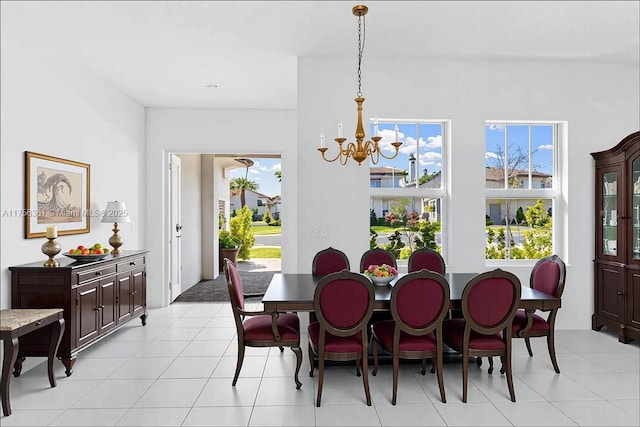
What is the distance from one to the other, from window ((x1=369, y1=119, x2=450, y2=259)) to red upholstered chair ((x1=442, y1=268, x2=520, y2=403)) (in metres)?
1.90

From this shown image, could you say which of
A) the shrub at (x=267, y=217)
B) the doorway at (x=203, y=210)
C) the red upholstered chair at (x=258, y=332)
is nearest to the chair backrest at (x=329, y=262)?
the red upholstered chair at (x=258, y=332)

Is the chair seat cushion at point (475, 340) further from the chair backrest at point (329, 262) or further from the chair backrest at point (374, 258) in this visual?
the chair backrest at point (329, 262)

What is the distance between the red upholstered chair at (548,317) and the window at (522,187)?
50.9 inches

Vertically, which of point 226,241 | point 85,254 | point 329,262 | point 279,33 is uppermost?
point 279,33

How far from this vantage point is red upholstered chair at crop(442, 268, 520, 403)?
2977 mm

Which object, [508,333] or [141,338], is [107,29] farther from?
[508,333]

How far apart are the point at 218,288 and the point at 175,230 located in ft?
4.88

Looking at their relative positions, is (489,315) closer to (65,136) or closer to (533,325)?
(533,325)

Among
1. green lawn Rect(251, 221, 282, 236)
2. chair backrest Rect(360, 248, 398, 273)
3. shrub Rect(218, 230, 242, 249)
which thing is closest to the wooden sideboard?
chair backrest Rect(360, 248, 398, 273)

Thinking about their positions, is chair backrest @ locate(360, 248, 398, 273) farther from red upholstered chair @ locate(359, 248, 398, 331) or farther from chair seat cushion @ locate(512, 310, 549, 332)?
chair seat cushion @ locate(512, 310, 549, 332)

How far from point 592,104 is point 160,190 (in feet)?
18.1

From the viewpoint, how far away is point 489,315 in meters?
3.04

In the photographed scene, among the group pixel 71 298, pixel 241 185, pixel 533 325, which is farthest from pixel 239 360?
pixel 241 185

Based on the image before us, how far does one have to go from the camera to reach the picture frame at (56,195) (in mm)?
3807
